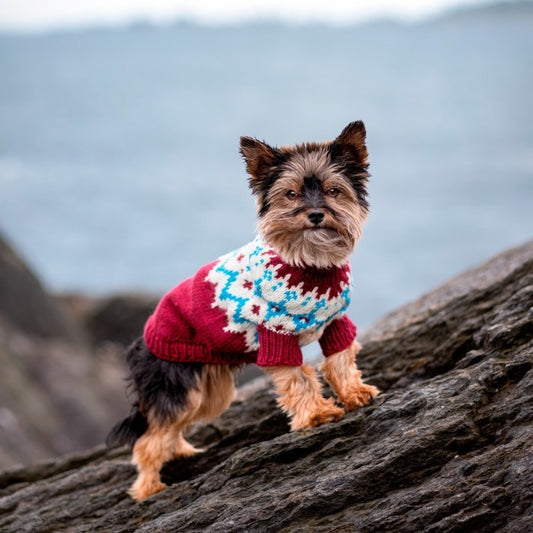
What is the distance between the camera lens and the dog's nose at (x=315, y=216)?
5.79 meters

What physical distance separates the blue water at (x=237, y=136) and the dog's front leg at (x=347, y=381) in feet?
110

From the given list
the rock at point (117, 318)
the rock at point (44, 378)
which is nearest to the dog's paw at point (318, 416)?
the rock at point (44, 378)

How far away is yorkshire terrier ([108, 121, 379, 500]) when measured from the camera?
235 inches

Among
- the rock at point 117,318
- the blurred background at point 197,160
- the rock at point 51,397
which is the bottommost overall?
the rock at point 51,397

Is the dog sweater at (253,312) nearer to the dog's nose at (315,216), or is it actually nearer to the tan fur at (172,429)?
the tan fur at (172,429)

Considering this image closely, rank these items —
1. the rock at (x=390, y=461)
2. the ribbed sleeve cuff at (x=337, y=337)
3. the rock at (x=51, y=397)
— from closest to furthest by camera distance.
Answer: the rock at (x=390, y=461)
the ribbed sleeve cuff at (x=337, y=337)
the rock at (x=51, y=397)

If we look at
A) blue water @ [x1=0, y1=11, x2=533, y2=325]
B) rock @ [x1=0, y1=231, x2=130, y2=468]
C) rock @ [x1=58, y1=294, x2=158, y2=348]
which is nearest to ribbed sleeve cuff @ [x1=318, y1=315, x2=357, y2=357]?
rock @ [x1=0, y1=231, x2=130, y2=468]

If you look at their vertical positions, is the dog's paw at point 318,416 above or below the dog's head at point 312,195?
below

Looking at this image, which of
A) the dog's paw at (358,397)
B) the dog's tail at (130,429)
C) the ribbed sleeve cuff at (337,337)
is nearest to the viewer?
the dog's paw at (358,397)

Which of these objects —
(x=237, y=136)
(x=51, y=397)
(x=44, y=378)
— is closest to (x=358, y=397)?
(x=51, y=397)

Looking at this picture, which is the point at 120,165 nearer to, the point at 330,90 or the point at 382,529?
the point at 330,90

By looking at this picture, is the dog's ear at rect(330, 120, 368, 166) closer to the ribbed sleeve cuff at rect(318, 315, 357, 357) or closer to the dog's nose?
the dog's nose

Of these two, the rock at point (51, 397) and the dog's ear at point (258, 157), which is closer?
the dog's ear at point (258, 157)

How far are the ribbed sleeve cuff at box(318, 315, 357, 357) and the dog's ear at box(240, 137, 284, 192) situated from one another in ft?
4.91
